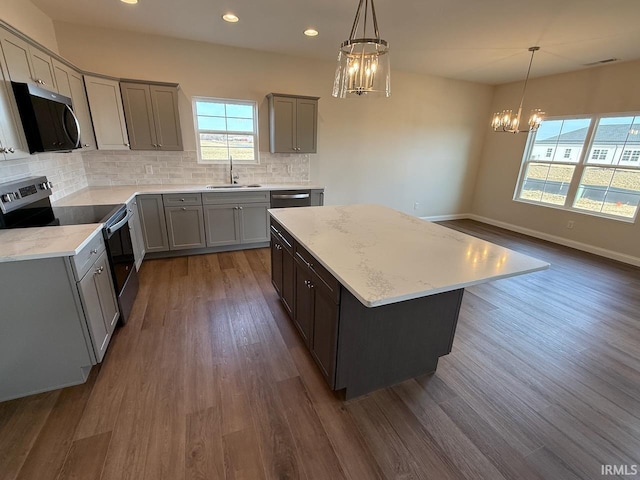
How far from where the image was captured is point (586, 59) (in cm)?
398

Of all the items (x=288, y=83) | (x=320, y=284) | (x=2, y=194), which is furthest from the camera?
(x=288, y=83)

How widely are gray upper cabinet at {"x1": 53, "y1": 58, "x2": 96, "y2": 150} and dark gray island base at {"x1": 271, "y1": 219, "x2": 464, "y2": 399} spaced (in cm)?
274

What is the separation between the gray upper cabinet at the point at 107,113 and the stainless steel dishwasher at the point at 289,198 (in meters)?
1.89

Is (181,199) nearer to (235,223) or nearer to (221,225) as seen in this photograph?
(221,225)

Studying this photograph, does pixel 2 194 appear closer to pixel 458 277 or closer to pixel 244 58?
pixel 458 277

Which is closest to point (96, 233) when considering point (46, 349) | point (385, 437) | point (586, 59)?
point (46, 349)

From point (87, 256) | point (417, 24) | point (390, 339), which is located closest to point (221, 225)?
point (87, 256)

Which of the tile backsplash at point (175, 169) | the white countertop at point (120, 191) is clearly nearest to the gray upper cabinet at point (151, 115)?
the tile backsplash at point (175, 169)

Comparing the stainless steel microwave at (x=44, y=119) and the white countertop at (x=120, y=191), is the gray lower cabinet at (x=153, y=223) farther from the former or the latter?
A: the stainless steel microwave at (x=44, y=119)

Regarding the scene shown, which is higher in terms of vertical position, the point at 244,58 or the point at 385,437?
the point at 244,58

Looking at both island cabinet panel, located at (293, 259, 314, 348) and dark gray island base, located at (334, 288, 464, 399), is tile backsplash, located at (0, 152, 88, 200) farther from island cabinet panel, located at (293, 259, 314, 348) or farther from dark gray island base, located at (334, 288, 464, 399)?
dark gray island base, located at (334, 288, 464, 399)

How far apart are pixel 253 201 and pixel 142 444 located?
2950 mm

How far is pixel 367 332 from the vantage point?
64.0 inches

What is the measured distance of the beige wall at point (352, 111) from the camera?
3.54 metres
